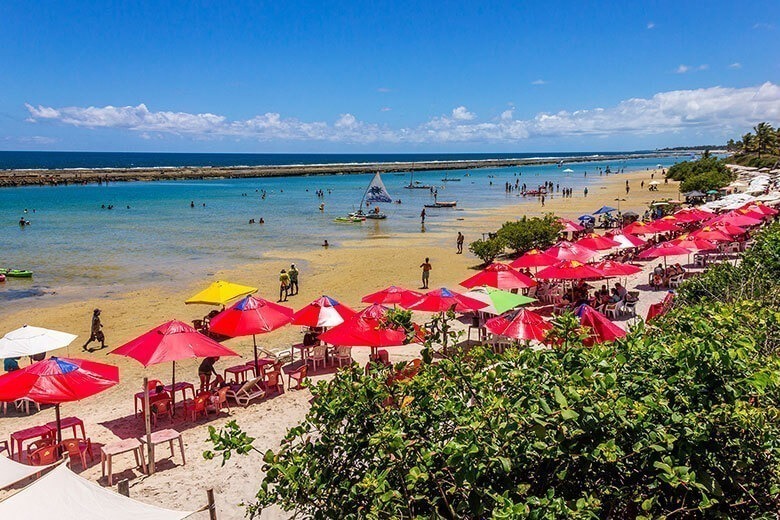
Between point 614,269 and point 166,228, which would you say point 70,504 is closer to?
point 614,269

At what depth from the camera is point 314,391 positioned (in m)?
4.14

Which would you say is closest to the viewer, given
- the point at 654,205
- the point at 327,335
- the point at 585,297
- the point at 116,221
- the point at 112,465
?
the point at 112,465

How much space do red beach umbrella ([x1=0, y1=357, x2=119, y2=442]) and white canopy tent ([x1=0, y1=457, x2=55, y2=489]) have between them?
1.34 meters

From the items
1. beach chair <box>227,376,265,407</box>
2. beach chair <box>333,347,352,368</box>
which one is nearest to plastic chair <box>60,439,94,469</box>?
beach chair <box>227,376,265,407</box>

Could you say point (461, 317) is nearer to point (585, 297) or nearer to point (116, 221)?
point (585, 297)

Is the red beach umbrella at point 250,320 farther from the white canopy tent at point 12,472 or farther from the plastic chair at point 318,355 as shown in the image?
the white canopy tent at point 12,472

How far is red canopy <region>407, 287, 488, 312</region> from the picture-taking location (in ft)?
39.8

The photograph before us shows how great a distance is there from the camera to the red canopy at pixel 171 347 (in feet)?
31.2

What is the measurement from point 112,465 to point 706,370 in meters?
8.61

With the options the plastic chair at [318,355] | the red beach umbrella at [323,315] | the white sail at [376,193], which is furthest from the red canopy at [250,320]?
the white sail at [376,193]

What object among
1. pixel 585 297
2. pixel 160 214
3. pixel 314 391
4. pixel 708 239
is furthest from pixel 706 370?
pixel 160 214

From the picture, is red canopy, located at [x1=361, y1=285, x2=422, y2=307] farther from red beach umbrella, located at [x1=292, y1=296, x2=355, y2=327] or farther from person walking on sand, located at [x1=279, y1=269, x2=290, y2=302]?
person walking on sand, located at [x1=279, y1=269, x2=290, y2=302]

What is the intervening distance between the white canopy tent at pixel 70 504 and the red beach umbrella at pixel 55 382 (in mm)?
2959

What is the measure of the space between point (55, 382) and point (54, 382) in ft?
0.04
